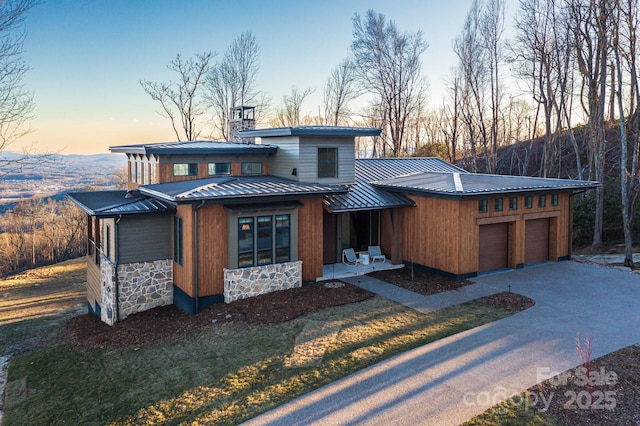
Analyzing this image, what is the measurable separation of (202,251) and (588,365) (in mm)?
8961

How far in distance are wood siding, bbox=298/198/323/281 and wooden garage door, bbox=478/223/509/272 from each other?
209 inches

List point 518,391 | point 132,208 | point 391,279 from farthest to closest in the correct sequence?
point 391,279, point 132,208, point 518,391

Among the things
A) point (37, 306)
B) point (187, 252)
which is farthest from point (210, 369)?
point (37, 306)

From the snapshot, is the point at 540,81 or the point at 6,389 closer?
the point at 6,389

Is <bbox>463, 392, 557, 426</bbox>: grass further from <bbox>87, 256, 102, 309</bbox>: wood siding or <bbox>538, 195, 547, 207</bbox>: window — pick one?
<bbox>87, 256, 102, 309</bbox>: wood siding

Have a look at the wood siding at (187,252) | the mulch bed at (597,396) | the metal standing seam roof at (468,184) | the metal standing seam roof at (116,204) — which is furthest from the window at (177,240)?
the mulch bed at (597,396)

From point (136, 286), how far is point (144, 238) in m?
1.41

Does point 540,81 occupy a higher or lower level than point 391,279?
higher

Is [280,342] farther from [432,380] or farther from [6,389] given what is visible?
[6,389]

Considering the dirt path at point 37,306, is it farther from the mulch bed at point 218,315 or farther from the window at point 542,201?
the window at point 542,201

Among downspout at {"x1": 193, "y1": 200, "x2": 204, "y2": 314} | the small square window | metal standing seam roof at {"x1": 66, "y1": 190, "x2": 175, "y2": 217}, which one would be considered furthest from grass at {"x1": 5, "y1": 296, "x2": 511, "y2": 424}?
the small square window

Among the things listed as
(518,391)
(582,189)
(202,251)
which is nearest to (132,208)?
(202,251)

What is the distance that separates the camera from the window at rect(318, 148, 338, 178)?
1634 centimetres

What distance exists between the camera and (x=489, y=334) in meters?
9.70
